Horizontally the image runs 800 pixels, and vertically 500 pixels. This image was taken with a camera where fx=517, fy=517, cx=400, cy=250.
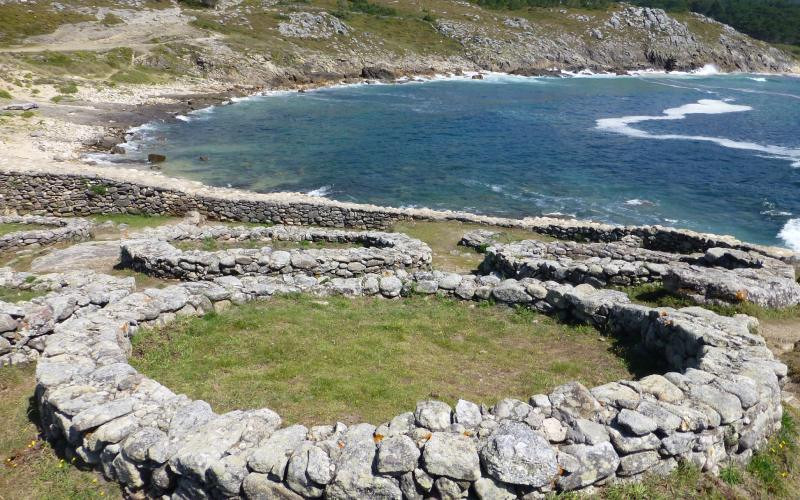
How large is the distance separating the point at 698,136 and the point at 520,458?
75.9 m

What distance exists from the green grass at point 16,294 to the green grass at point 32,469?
20.2 ft

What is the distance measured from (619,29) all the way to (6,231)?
611 feet

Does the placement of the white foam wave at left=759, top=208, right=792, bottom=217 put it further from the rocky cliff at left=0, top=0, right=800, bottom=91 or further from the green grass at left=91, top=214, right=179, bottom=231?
the rocky cliff at left=0, top=0, right=800, bottom=91

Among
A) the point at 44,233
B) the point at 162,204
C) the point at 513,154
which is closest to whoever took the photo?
the point at 44,233

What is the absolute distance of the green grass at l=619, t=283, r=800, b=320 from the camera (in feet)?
56.4

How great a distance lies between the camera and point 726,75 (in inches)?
6299

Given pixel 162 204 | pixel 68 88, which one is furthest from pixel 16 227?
pixel 68 88

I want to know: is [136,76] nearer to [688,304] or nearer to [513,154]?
[513,154]

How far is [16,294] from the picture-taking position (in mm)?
17125

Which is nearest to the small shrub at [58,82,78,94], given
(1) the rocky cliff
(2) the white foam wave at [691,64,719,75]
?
(1) the rocky cliff

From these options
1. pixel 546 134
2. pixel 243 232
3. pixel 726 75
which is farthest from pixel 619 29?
pixel 243 232

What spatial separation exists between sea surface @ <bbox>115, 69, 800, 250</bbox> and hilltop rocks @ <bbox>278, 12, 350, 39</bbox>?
3033 centimetres

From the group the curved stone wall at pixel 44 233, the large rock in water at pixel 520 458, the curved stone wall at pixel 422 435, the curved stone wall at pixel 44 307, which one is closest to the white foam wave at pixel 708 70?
the curved stone wall at pixel 44 233

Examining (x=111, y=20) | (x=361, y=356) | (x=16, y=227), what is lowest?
(x=16, y=227)
